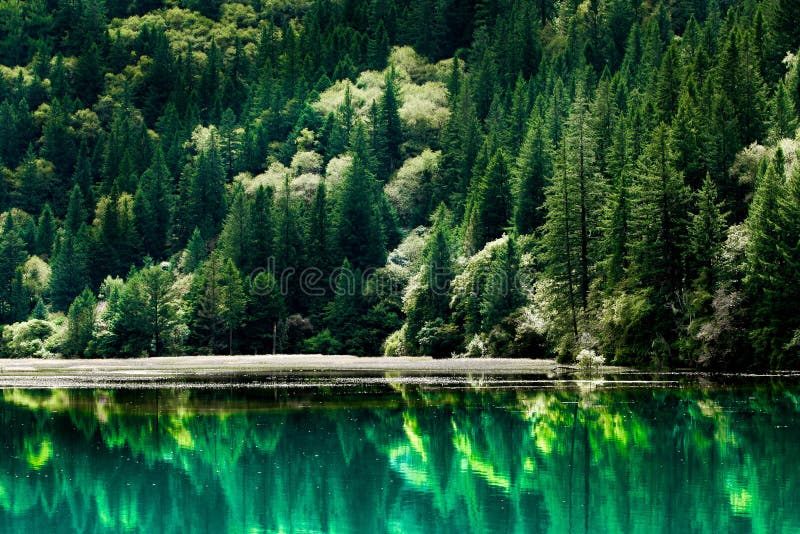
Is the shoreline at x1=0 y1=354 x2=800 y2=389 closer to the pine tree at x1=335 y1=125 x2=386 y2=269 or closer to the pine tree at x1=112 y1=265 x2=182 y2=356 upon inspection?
the pine tree at x1=112 y1=265 x2=182 y2=356

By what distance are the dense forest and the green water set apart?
88.7 ft

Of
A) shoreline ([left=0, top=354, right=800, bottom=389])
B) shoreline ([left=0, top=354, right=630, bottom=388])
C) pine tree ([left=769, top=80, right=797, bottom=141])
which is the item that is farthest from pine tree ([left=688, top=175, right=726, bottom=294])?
pine tree ([left=769, top=80, right=797, bottom=141])

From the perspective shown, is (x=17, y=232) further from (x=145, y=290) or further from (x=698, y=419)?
(x=698, y=419)

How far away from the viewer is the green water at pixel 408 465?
2388 centimetres

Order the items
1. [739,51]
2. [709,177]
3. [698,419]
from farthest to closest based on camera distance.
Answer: [739,51], [709,177], [698,419]

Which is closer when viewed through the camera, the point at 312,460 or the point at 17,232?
the point at 312,460

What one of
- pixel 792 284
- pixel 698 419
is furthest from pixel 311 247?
pixel 698 419

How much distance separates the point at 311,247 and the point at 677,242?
67062 mm

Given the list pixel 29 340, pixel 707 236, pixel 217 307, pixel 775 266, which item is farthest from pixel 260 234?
pixel 775 266

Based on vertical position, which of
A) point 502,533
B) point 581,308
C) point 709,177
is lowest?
point 502,533

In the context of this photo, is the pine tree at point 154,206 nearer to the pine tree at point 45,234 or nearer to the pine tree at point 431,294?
the pine tree at point 45,234

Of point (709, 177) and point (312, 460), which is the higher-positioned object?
point (709, 177)

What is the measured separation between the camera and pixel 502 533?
22.4 metres

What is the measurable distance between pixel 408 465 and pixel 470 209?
311ft
